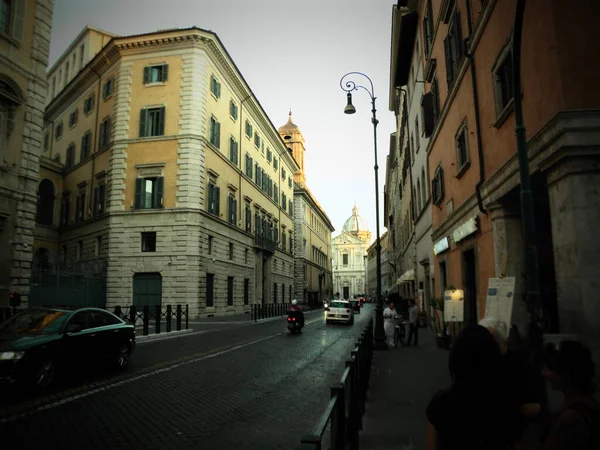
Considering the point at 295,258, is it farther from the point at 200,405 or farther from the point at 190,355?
the point at 200,405

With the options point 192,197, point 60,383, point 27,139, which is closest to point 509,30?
point 60,383

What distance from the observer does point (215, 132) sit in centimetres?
3372

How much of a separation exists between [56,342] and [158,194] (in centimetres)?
2315

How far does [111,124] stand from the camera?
32875 millimetres

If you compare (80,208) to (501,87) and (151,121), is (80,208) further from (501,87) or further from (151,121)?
(501,87)

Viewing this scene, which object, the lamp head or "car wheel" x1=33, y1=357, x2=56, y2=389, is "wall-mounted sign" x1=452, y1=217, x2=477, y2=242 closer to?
the lamp head

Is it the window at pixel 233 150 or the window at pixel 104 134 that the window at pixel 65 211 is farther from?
the window at pixel 233 150

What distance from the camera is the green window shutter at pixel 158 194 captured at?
30.2 meters

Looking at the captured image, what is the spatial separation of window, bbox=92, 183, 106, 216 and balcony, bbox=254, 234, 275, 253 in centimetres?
1392

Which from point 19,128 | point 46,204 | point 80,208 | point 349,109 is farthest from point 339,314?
point 46,204

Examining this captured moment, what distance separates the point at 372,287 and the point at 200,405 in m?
114

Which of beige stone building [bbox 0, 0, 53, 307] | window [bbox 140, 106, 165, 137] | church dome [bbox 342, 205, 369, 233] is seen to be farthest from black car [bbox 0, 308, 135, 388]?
church dome [bbox 342, 205, 369, 233]

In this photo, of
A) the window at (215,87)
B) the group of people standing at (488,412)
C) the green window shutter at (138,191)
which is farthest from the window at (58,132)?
the group of people standing at (488,412)

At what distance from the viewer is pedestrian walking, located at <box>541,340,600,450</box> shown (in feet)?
7.11
